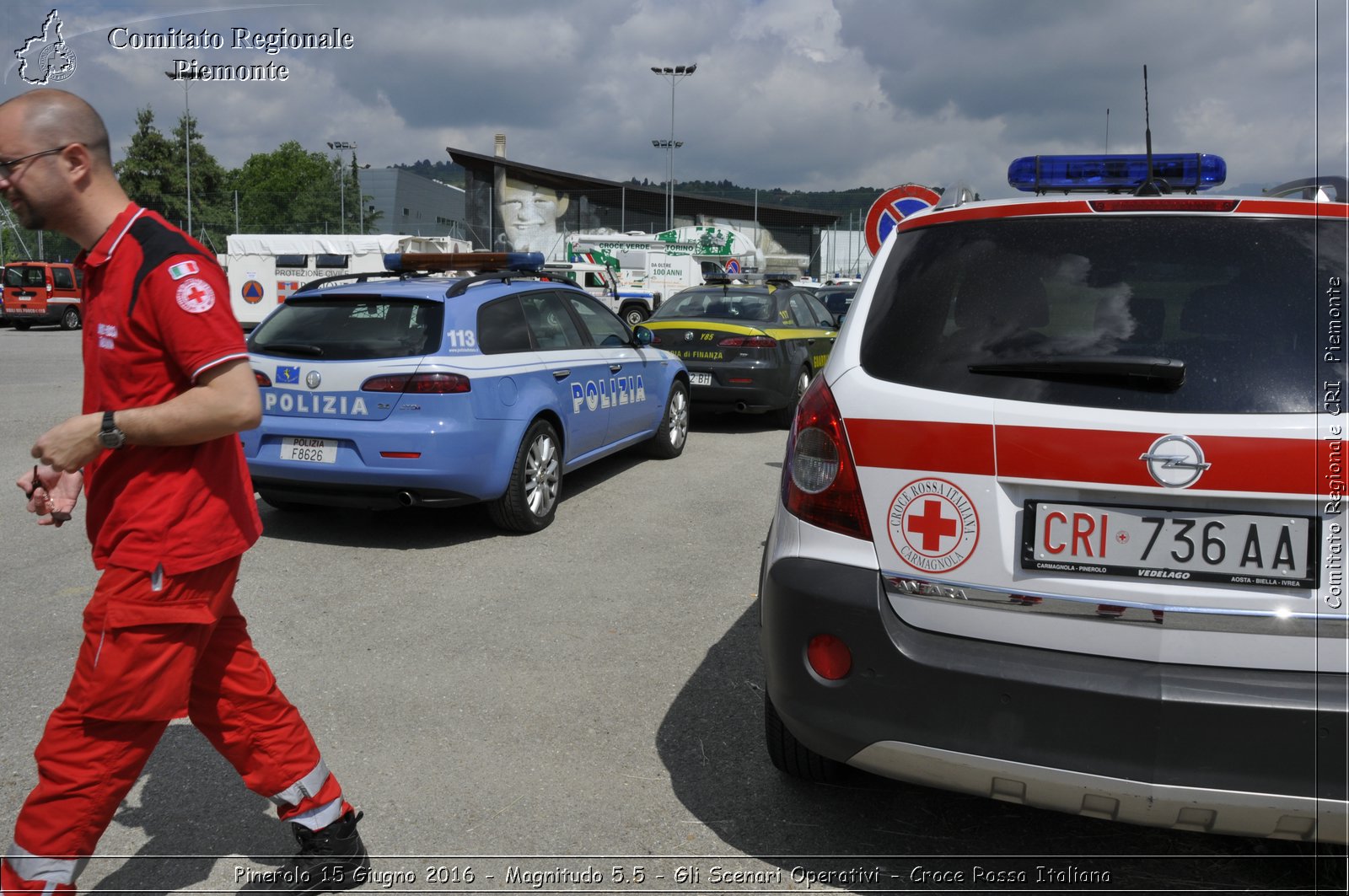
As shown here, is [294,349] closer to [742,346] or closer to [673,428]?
A: [673,428]

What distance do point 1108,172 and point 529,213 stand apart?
68582mm

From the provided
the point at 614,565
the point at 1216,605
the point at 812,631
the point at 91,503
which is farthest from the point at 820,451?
the point at 614,565

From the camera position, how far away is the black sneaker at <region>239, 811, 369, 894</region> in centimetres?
264

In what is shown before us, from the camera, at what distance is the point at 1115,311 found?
2.47m

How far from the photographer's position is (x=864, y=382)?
2.65 m

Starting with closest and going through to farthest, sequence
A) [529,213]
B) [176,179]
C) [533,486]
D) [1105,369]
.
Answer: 1. [1105,369]
2. [533,486]
3. [176,179]
4. [529,213]

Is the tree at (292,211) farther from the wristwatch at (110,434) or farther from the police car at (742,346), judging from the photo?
the wristwatch at (110,434)

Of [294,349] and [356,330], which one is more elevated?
[356,330]

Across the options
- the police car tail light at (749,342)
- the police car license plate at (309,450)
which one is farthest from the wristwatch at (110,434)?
the police car tail light at (749,342)

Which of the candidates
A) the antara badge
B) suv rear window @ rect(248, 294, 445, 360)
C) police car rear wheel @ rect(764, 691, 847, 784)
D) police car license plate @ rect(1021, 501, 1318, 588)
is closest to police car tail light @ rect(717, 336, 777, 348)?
suv rear window @ rect(248, 294, 445, 360)

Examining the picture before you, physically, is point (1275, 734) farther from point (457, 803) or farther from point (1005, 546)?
point (457, 803)

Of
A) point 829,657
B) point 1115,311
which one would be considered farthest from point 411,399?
point 1115,311

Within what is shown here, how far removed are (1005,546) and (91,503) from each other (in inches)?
82.1

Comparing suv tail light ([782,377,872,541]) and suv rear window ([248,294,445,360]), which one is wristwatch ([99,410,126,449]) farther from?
suv rear window ([248,294,445,360])
